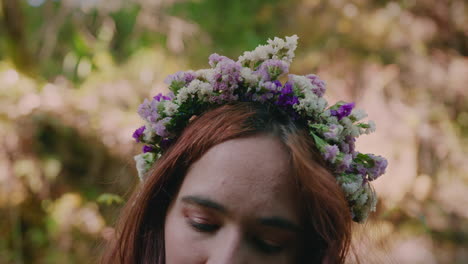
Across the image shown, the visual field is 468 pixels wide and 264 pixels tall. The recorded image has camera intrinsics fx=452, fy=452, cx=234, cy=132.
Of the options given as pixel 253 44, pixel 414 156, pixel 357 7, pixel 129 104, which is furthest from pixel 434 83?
pixel 129 104

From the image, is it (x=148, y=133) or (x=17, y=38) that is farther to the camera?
(x=17, y=38)

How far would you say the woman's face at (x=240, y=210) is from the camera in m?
1.29

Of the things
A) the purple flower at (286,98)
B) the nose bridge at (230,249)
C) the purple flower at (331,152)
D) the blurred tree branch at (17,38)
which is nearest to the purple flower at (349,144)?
the purple flower at (331,152)

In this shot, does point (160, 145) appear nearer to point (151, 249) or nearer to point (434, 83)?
point (151, 249)

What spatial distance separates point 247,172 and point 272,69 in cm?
Answer: 39

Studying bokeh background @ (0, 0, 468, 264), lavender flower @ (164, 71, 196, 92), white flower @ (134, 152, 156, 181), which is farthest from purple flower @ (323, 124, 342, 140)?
bokeh background @ (0, 0, 468, 264)

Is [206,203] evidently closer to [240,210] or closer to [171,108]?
[240,210]

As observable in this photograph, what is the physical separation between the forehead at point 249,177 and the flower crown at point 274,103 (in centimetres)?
17

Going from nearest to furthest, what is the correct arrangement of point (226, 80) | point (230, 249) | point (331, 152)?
point (230, 249), point (331, 152), point (226, 80)

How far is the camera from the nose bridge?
126cm

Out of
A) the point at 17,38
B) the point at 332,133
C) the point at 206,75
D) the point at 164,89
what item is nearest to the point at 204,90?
the point at 206,75

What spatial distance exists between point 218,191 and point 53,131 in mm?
3148

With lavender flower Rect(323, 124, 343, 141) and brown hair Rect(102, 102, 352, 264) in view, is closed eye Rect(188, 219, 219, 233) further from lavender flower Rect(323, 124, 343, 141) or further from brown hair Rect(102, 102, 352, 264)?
lavender flower Rect(323, 124, 343, 141)

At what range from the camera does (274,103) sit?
4.95 ft
